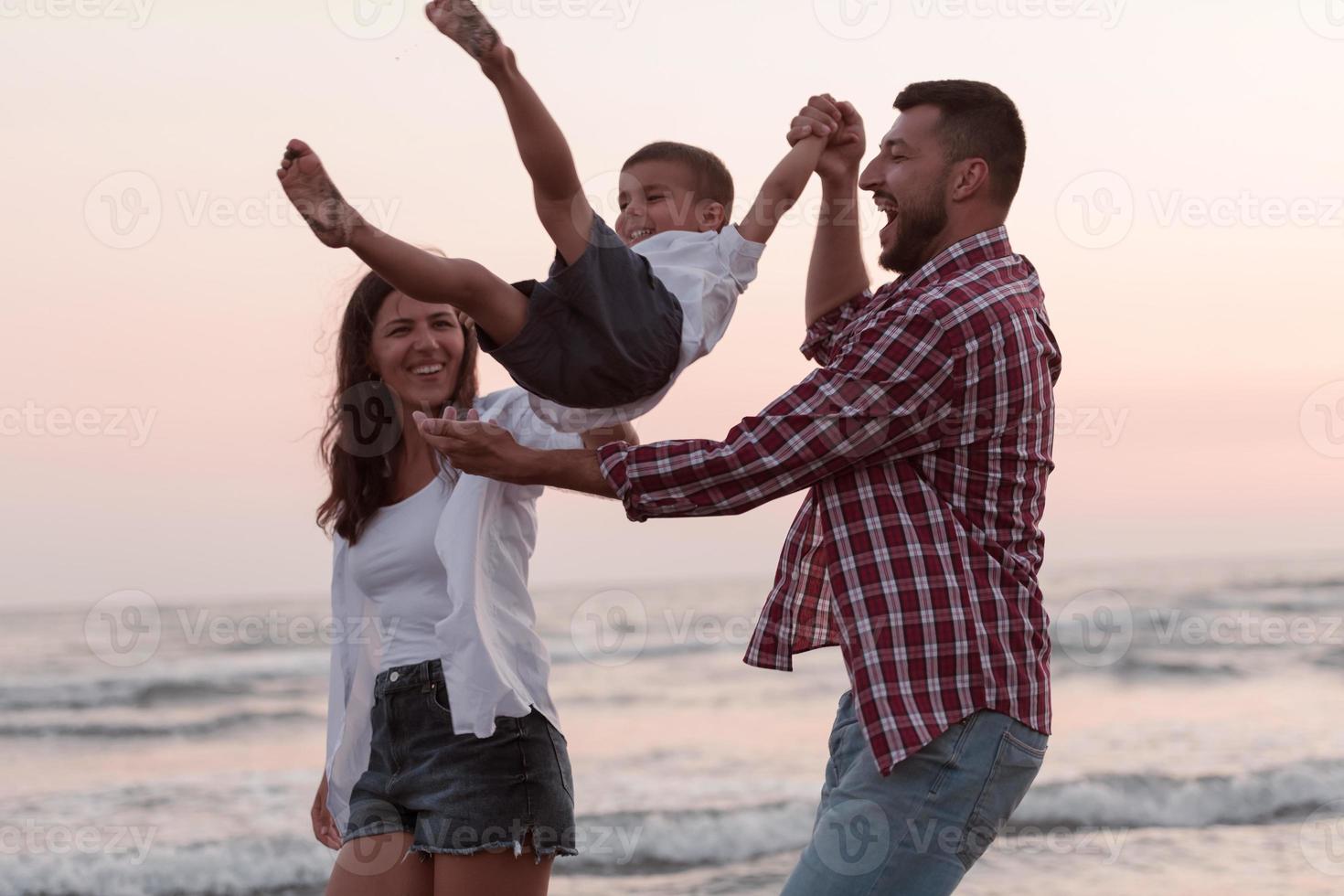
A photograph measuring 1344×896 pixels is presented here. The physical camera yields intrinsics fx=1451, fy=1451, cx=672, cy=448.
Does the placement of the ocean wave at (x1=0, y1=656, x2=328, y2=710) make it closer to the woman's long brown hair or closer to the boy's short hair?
the woman's long brown hair

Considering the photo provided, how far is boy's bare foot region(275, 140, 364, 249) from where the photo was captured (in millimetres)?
2668

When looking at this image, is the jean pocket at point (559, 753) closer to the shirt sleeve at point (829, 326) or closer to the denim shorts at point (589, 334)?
the denim shorts at point (589, 334)

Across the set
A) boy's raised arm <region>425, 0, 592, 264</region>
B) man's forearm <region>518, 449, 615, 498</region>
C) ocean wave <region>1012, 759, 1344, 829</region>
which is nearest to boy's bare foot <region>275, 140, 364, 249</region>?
boy's raised arm <region>425, 0, 592, 264</region>

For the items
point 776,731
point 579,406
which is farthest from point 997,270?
point 776,731

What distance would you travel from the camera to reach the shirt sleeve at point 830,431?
2.67 meters

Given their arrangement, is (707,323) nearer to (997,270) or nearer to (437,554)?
(997,270)

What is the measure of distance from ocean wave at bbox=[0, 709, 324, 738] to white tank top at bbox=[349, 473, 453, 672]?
10159 millimetres

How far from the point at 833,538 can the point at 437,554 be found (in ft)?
3.76

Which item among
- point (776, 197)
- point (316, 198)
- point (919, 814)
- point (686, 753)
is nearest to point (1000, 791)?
point (919, 814)

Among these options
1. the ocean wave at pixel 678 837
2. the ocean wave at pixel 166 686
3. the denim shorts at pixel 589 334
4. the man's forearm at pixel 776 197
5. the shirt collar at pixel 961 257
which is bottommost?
the ocean wave at pixel 678 837

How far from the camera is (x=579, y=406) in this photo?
299 cm

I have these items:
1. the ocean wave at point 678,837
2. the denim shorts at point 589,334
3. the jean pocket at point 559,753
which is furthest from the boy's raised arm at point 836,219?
the ocean wave at point 678,837

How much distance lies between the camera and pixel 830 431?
266 centimetres

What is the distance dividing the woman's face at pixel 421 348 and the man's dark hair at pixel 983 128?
1277 millimetres
